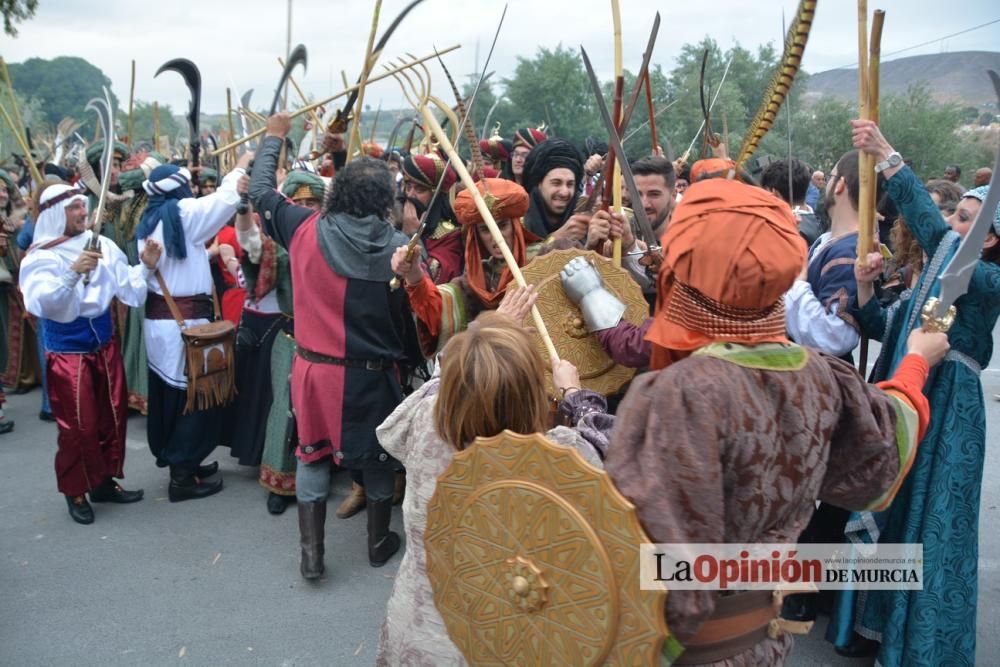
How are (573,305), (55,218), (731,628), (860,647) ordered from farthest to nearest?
(55,218) < (860,647) < (573,305) < (731,628)

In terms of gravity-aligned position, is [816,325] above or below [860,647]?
above

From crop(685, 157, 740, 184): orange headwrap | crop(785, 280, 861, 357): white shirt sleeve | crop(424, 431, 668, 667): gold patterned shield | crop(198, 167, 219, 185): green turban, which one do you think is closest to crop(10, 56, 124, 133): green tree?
crop(198, 167, 219, 185): green turban

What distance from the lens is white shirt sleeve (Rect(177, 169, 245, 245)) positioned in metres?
4.02

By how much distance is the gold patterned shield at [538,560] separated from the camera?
3.94ft

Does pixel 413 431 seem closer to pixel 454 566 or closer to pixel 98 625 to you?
pixel 454 566

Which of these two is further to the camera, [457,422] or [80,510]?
[80,510]

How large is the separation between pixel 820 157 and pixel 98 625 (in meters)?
16.7

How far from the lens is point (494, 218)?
9.85 ft

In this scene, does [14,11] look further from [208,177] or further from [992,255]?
[992,255]

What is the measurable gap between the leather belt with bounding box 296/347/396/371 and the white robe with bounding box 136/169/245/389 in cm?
119

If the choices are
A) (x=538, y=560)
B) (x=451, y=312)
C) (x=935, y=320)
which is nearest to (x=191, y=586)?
(x=451, y=312)

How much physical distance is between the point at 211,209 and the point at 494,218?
184cm

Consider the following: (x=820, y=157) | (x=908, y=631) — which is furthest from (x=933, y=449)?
(x=820, y=157)

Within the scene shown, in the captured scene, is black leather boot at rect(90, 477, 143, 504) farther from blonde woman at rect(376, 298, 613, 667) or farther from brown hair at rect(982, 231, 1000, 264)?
brown hair at rect(982, 231, 1000, 264)
